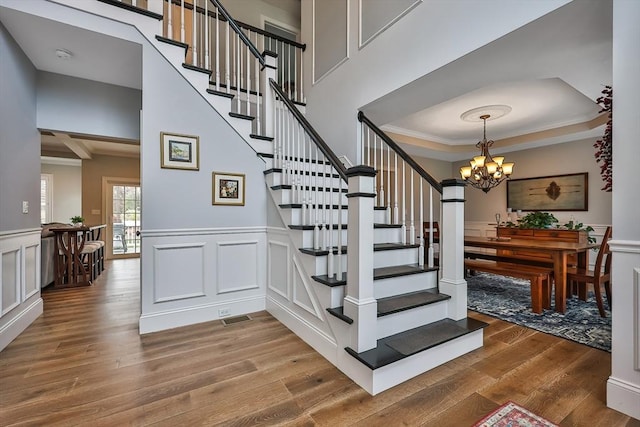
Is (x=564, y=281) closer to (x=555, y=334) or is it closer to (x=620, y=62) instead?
(x=555, y=334)

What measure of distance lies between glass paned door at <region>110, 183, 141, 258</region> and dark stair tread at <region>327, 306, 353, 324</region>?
262 inches

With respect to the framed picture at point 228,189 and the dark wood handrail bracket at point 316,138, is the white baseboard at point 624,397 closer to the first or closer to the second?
the dark wood handrail bracket at point 316,138

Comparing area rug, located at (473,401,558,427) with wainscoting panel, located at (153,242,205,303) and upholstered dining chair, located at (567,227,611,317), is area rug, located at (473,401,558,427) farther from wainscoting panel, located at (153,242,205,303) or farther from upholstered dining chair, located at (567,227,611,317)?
wainscoting panel, located at (153,242,205,303)

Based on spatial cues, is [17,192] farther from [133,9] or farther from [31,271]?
[133,9]

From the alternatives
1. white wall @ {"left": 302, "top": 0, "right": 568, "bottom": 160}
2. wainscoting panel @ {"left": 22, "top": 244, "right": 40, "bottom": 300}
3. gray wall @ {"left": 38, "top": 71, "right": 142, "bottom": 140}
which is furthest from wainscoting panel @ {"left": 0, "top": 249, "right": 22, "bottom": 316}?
white wall @ {"left": 302, "top": 0, "right": 568, "bottom": 160}

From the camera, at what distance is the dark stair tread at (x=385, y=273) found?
203cm

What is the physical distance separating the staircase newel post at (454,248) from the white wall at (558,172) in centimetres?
460

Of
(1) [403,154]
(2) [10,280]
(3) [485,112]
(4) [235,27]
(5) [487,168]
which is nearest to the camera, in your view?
(2) [10,280]

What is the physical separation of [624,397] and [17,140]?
15.2ft

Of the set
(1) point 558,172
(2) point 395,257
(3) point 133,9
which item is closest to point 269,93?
(3) point 133,9

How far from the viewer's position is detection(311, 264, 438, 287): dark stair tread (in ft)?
6.66

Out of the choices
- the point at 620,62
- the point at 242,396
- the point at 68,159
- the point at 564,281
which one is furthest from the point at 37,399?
the point at 68,159

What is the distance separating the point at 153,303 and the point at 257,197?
53.4 inches

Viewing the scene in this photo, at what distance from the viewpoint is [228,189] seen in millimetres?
2924
